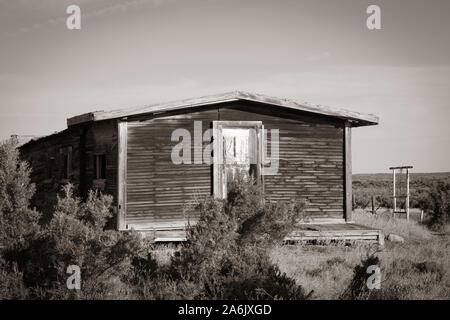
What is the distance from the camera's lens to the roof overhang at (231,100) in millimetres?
12055

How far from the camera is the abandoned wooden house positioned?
1239cm

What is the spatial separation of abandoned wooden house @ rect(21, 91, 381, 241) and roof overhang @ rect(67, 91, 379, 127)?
26 mm

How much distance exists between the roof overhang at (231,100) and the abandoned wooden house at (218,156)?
0.03 meters

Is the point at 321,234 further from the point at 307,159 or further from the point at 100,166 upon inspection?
the point at 100,166

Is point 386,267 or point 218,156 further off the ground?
point 218,156

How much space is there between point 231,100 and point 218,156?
1566 mm

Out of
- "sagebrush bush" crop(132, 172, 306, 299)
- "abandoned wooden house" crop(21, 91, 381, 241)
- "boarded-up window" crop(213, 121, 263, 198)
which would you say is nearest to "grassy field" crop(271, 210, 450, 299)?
"abandoned wooden house" crop(21, 91, 381, 241)

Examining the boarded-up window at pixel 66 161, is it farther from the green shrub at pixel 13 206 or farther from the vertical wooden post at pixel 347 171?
the vertical wooden post at pixel 347 171

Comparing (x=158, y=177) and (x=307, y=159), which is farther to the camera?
(x=307, y=159)

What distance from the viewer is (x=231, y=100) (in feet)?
42.5

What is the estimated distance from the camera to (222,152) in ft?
42.9

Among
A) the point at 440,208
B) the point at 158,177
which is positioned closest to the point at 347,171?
the point at 158,177

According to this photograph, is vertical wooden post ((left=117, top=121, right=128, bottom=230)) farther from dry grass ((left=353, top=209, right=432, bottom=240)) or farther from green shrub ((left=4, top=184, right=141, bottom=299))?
dry grass ((left=353, top=209, right=432, bottom=240))
